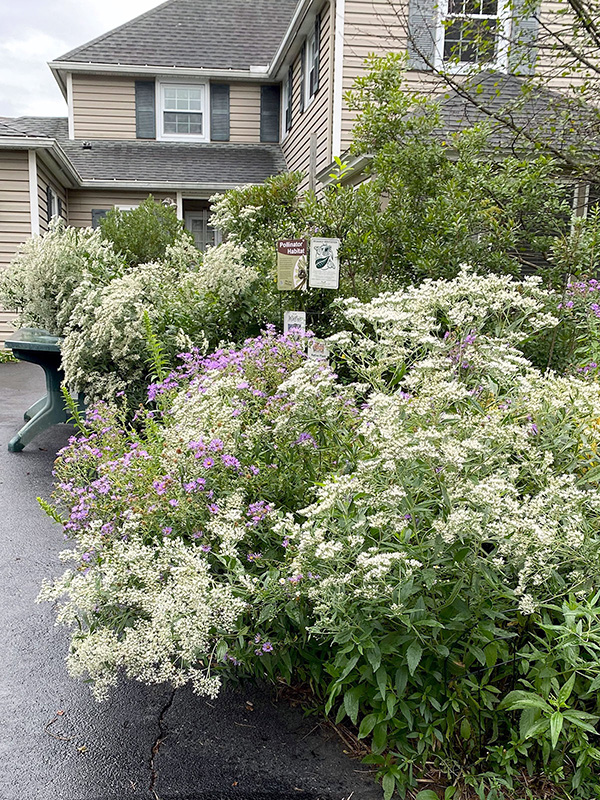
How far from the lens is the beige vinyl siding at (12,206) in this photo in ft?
40.5

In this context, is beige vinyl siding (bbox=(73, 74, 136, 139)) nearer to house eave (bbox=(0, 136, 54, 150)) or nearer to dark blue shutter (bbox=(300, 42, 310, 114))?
house eave (bbox=(0, 136, 54, 150))

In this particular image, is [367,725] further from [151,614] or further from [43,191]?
[43,191]

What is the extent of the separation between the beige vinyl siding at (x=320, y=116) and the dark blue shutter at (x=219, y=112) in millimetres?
2817

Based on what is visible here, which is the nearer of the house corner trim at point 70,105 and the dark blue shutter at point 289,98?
the dark blue shutter at point 289,98

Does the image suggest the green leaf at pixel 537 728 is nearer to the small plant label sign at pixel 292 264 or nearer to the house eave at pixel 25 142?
the small plant label sign at pixel 292 264

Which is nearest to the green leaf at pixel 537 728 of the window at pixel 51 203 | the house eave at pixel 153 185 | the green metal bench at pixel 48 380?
the green metal bench at pixel 48 380

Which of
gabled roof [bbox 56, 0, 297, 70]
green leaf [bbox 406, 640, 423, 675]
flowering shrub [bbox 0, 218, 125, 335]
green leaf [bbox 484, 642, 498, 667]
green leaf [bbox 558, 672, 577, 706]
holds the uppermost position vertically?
gabled roof [bbox 56, 0, 297, 70]

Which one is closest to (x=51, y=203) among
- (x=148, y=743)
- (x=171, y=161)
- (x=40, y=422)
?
(x=171, y=161)

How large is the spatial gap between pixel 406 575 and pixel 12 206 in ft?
42.3

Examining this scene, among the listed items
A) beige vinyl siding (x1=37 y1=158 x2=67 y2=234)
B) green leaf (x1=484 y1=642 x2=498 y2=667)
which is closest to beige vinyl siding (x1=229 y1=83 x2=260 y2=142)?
beige vinyl siding (x1=37 y1=158 x2=67 y2=234)

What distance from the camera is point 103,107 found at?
1609 centimetres

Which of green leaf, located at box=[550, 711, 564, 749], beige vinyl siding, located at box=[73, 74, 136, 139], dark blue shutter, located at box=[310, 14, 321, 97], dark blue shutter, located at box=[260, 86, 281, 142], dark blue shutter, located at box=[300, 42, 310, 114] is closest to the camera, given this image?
green leaf, located at box=[550, 711, 564, 749]

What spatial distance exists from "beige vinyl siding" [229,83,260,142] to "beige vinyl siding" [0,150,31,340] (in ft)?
19.4

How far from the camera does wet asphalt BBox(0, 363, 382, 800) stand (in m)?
2.26
